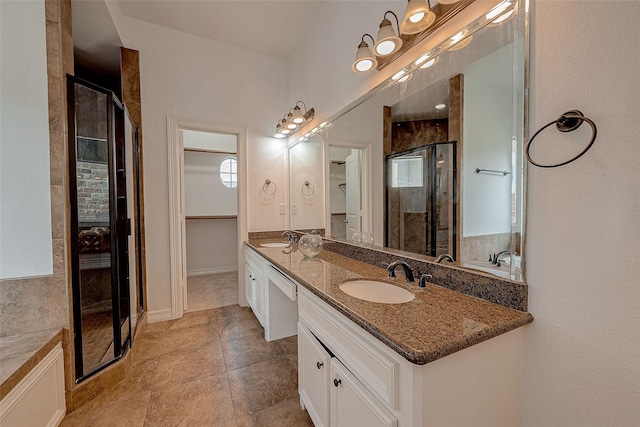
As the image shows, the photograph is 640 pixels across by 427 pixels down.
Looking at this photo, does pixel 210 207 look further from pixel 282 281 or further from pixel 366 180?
pixel 366 180

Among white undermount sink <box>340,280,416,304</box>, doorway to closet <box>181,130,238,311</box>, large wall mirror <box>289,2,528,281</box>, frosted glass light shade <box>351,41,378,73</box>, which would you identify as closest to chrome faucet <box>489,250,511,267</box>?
large wall mirror <box>289,2,528,281</box>

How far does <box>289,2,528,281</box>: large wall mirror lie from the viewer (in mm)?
938

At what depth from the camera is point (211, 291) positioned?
351cm

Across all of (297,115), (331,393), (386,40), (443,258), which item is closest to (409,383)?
(331,393)

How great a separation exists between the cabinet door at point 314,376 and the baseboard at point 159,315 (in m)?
1.92

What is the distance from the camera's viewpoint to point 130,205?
2.21 m

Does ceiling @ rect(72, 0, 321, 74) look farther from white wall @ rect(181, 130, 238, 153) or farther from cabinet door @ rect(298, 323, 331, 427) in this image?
cabinet door @ rect(298, 323, 331, 427)

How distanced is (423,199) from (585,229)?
2.17 ft

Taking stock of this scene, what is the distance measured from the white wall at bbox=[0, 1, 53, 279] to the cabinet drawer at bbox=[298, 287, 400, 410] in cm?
151

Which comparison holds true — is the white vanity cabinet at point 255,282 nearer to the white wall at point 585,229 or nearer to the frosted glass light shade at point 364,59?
the frosted glass light shade at point 364,59

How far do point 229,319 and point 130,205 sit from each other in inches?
57.1

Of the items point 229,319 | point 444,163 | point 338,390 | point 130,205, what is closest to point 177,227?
point 130,205

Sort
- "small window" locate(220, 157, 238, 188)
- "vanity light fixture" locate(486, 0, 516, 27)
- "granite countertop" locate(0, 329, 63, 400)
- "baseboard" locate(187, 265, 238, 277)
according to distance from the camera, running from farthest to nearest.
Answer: "small window" locate(220, 157, 238, 188) → "baseboard" locate(187, 265, 238, 277) → "granite countertop" locate(0, 329, 63, 400) → "vanity light fixture" locate(486, 0, 516, 27)

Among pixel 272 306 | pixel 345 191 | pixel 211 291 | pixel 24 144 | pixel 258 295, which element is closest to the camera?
pixel 24 144
